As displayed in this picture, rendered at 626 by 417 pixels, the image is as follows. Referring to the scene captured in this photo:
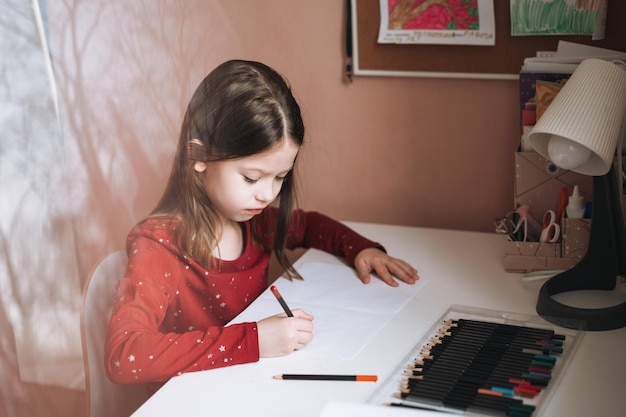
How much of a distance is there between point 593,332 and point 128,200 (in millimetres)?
720

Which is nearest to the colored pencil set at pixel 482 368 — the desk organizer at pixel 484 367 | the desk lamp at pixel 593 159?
the desk organizer at pixel 484 367

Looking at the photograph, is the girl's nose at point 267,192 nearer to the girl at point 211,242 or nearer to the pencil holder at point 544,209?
the girl at point 211,242

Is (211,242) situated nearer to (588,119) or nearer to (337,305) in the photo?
(337,305)

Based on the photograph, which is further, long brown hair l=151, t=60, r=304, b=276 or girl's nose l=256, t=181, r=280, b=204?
girl's nose l=256, t=181, r=280, b=204

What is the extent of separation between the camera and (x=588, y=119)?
3.40ft

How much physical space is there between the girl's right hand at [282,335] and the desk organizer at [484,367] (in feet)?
0.48

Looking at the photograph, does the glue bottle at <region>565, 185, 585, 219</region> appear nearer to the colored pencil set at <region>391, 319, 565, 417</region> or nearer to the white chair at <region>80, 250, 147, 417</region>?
the colored pencil set at <region>391, 319, 565, 417</region>

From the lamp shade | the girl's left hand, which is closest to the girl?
the girl's left hand

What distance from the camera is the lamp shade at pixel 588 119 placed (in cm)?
102

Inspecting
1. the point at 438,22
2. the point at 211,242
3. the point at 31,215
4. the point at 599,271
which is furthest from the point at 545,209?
the point at 31,215

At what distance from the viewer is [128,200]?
0.87 metres

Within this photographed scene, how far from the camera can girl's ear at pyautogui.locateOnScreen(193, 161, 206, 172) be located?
0.98 metres

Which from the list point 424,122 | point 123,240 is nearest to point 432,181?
point 424,122

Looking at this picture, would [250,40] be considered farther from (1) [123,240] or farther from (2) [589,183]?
(2) [589,183]
